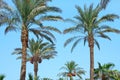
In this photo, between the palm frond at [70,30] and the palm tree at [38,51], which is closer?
the palm frond at [70,30]

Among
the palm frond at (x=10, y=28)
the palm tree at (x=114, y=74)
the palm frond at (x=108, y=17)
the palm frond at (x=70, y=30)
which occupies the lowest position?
the palm tree at (x=114, y=74)

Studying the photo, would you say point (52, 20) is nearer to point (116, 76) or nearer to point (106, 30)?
point (106, 30)

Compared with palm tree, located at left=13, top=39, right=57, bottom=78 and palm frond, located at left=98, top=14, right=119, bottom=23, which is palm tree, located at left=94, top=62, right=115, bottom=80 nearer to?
palm tree, located at left=13, top=39, right=57, bottom=78

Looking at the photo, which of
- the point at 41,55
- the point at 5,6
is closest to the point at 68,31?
the point at 5,6

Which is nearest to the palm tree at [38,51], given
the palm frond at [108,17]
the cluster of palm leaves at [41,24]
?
the cluster of palm leaves at [41,24]

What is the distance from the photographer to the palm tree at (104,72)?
69.4 meters

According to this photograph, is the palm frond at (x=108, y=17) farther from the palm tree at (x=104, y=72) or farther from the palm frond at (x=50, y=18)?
the palm tree at (x=104, y=72)

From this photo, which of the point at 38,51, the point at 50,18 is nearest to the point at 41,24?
the point at 50,18

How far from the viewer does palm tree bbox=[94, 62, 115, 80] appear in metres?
69.4

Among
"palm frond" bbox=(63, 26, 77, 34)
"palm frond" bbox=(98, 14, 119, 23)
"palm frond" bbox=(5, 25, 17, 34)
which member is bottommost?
"palm frond" bbox=(5, 25, 17, 34)

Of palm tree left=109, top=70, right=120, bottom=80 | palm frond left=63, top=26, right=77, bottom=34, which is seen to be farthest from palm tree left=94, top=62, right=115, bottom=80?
palm frond left=63, top=26, right=77, bottom=34

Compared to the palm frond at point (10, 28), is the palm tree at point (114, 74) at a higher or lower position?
lower

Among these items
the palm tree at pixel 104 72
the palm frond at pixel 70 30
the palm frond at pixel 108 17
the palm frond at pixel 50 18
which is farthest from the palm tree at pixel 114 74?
the palm frond at pixel 50 18

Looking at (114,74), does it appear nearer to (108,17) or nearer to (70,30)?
(70,30)
